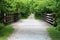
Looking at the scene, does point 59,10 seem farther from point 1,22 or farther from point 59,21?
point 1,22

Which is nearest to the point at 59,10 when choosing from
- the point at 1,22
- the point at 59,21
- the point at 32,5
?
the point at 59,21

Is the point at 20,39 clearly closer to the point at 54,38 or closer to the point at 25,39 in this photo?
the point at 25,39

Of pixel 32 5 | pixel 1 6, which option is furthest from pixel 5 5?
pixel 32 5

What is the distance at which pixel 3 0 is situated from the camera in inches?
533

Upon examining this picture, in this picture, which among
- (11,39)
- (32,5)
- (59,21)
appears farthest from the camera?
(32,5)

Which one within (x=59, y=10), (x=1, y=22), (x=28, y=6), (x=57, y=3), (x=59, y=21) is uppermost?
(x=57, y=3)

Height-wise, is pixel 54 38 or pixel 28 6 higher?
pixel 54 38

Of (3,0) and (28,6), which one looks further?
(28,6)

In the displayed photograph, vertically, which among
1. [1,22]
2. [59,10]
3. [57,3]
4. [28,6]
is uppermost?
[57,3]

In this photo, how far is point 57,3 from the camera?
11.3 m

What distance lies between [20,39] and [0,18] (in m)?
8.94

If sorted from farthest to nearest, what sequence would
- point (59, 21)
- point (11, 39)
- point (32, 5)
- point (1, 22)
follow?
1. point (32, 5)
2. point (1, 22)
3. point (59, 21)
4. point (11, 39)

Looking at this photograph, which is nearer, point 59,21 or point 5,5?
point 5,5

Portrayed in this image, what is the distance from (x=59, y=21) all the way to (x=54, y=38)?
182 inches
